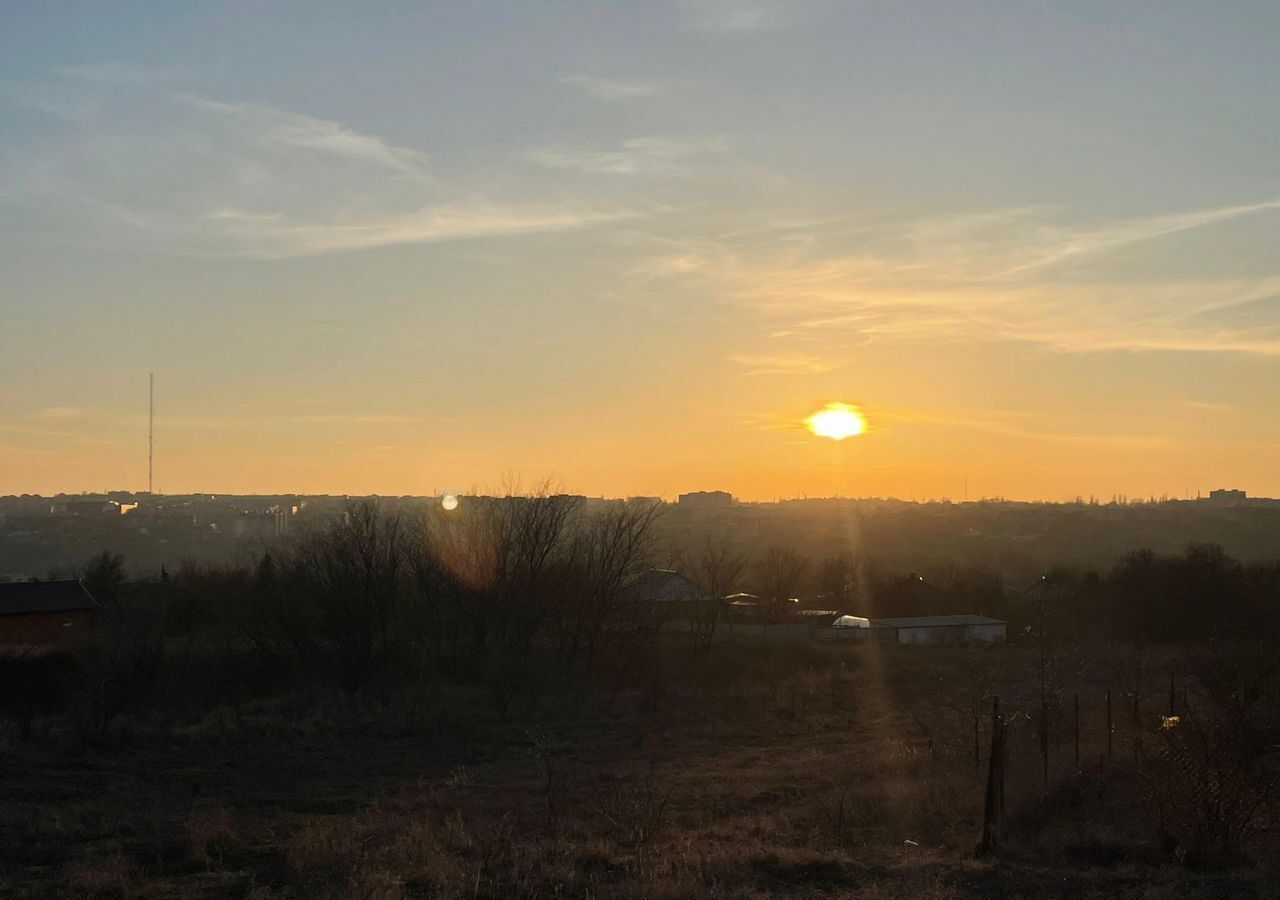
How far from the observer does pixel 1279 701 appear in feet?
46.0

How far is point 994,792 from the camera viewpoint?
1321 centimetres

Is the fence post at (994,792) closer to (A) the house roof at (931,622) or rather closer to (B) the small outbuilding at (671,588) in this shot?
(B) the small outbuilding at (671,588)

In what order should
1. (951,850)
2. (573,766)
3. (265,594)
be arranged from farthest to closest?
(265,594), (573,766), (951,850)

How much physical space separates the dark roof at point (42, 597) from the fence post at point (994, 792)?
34.4m

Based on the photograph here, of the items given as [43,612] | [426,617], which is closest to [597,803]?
[426,617]

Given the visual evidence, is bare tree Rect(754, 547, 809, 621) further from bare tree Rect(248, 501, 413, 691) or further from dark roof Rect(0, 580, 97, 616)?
dark roof Rect(0, 580, 97, 616)

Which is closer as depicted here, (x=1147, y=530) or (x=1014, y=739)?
(x=1014, y=739)

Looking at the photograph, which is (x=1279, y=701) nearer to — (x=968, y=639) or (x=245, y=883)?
(x=245, y=883)

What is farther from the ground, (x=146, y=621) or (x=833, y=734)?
(x=146, y=621)

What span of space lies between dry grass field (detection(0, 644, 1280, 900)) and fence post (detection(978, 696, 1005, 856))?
260 millimetres

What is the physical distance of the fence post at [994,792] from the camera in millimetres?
12438

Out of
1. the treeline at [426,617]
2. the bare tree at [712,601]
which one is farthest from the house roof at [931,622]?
the treeline at [426,617]

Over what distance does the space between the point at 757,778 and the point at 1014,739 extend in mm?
5279

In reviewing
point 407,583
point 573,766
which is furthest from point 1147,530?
point 573,766
